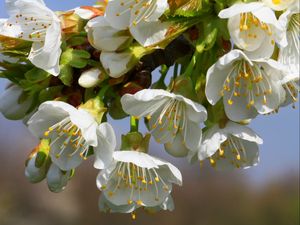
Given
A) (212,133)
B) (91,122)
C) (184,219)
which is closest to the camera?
(91,122)

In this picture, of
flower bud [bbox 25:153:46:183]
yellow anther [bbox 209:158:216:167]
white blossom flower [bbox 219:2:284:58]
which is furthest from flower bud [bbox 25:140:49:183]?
white blossom flower [bbox 219:2:284:58]

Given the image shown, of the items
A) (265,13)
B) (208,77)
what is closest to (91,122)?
(208,77)

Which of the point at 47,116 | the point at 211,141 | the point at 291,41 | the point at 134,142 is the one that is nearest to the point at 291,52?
the point at 291,41

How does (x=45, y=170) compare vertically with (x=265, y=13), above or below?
below

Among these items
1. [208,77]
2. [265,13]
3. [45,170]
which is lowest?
[45,170]

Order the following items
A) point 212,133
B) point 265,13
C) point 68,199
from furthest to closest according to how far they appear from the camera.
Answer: point 68,199 → point 212,133 → point 265,13

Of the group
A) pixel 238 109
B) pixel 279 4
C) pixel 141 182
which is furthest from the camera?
pixel 141 182

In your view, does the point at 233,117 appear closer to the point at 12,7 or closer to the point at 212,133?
the point at 212,133

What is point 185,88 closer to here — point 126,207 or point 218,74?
point 218,74
